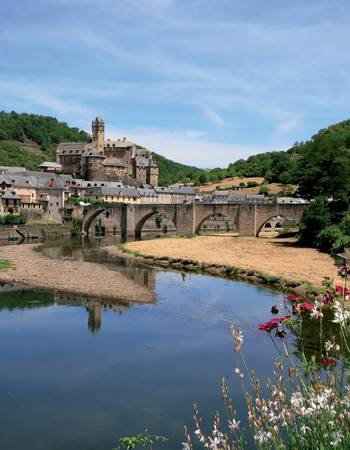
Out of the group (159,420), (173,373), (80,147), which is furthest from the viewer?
(80,147)

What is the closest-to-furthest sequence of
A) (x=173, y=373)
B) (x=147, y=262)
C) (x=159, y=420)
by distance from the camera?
(x=159, y=420) → (x=173, y=373) → (x=147, y=262)

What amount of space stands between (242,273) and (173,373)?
21.5 meters

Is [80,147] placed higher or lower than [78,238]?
higher

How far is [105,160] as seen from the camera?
4560 inches

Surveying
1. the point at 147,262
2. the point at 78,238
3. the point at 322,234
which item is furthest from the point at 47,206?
the point at 322,234

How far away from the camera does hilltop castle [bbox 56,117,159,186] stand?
11325 centimetres

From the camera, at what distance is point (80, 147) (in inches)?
4850

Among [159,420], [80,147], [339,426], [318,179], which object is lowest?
[159,420]

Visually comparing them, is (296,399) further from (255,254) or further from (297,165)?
(297,165)

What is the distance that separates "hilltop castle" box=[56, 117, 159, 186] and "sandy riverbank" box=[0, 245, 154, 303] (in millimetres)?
70078

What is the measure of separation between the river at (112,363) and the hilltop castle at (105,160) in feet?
280

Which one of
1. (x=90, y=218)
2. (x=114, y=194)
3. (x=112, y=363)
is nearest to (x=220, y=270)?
(x=112, y=363)

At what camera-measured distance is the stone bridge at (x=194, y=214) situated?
6119 centimetres

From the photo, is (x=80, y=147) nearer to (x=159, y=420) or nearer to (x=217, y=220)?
(x=217, y=220)
